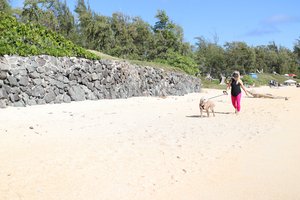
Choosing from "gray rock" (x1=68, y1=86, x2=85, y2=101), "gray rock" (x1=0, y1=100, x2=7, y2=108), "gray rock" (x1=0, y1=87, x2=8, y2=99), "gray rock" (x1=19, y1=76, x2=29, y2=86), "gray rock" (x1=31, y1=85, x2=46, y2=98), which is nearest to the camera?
"gray rock" (x1=0, y1=100, x2=7, y2=108)

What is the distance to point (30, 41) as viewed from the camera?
1510 cm

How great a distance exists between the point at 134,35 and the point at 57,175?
39865 mm

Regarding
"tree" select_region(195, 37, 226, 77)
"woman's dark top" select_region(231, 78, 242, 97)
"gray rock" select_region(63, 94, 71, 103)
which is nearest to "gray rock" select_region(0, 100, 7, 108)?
"gray rock" select_region(63, 94, 71, 103)

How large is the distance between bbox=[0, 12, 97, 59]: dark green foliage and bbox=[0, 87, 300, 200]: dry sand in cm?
528

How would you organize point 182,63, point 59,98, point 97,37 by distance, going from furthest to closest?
point 97,37 → point 182,63 → point 59,98

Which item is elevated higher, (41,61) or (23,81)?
(41,61)

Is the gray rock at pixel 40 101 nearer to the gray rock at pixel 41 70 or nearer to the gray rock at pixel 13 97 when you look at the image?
the gray rock at pixel 13 97

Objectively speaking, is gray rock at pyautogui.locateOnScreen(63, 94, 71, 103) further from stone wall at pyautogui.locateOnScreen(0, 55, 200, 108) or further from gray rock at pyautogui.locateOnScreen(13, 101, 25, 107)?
gray rock at pyautogui.locateOnScreen(13, 101, 25, 107)

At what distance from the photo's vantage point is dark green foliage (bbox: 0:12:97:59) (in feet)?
45.5

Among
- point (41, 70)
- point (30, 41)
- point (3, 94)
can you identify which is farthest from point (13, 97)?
point (30, 41)

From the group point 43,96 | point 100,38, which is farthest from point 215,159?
point 100,38

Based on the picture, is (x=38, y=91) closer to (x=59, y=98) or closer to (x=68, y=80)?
(x=59, y=98)

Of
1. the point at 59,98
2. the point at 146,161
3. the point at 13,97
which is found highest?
the point at 13,97

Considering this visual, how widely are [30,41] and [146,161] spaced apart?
11.2 m
